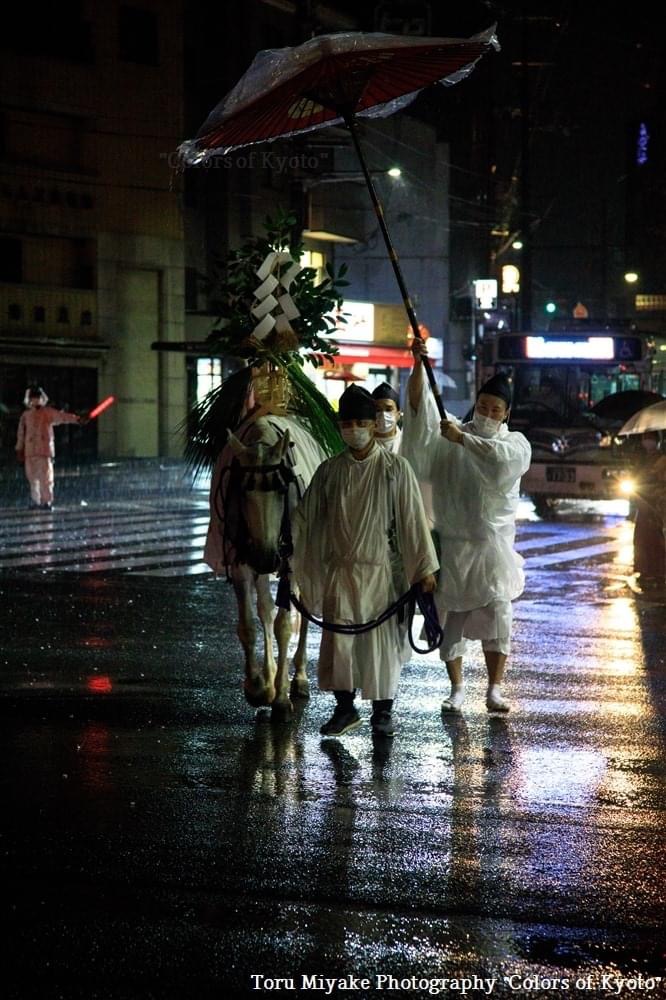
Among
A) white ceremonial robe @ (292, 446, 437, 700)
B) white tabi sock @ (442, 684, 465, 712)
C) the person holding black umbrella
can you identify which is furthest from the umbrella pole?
the person holding black umbrella

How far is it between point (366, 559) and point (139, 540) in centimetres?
1237

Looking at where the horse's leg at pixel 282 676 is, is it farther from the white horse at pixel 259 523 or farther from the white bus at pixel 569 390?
the white bus at pixel 569 390

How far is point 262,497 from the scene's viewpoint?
27.0ft

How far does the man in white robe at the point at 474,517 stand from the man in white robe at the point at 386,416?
0.46 meters

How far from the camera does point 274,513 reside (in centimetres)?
825

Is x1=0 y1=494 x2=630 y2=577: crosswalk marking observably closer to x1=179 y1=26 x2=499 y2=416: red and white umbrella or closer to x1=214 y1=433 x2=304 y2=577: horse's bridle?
x1=214 y1=433 x2=304 y2=577: horse's bridle

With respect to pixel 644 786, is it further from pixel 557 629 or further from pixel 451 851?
pixel 557 629

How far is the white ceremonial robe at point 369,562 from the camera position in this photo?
26.3 feet

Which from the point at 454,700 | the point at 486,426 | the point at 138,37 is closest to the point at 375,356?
the point at 138,37

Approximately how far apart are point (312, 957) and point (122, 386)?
123 ft

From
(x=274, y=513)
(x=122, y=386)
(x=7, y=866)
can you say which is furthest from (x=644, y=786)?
(x=122, y=386)

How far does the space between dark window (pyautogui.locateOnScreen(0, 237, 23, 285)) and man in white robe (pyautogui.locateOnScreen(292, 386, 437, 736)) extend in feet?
107

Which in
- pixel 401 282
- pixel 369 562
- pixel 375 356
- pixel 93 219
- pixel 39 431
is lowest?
pixel 369 562

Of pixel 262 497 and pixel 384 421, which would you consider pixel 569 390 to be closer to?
pixel 384 421
